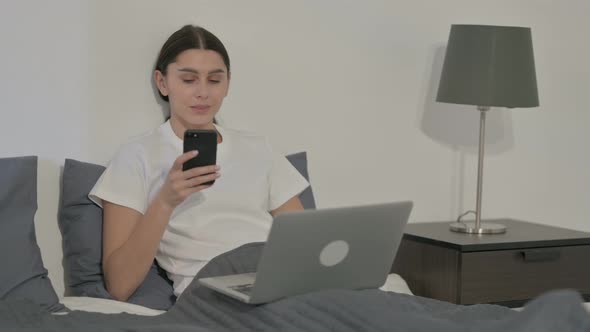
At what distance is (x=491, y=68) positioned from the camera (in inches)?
117

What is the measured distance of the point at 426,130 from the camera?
11.0 feet

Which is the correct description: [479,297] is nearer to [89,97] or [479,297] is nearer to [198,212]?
[198,212]

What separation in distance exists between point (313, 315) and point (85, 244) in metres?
0.93

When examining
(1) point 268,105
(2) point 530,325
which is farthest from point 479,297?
(2) point 530,325

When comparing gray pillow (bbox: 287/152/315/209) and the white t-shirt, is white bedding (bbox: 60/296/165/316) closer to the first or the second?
the white t-shirt

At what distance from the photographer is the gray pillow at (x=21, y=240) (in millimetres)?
2350

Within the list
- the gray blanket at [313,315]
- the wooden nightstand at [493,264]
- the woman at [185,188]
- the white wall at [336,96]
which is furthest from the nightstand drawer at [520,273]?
the gray blanket at [313,315]

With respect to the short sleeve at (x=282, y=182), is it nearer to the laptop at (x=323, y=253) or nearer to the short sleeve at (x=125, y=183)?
the short sleeve at (x=125, y=183)

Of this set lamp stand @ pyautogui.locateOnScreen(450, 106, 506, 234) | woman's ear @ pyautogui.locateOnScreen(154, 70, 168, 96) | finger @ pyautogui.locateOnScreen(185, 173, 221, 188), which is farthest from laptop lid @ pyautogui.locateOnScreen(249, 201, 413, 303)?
lamp stand @ pyautogui.locateOnScreen(450, 106, 506, 234)

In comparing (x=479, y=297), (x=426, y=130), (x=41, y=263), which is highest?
(x=426, y=130)

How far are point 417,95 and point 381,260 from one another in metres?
1.32

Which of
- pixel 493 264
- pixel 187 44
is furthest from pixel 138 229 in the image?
pixel 493 264

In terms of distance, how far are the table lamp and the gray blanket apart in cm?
100

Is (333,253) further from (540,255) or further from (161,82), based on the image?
(540,255)
